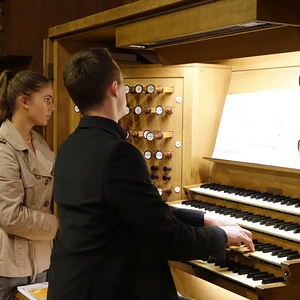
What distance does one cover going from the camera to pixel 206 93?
3.26m

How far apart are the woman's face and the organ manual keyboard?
83 centimetres

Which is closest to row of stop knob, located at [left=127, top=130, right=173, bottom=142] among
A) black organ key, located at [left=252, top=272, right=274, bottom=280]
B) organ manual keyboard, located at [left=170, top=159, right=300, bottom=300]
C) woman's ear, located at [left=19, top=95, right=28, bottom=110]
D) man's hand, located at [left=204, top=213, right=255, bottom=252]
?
organ manual keyboard, located at [left=170, top=159, right=300, bottom=300]

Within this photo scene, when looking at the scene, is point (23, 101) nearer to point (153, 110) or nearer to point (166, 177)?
point (153, 110)

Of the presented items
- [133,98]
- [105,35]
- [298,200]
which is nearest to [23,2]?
[105,35]

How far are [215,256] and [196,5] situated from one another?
1100 mm

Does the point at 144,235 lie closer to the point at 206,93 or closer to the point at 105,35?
the point at 206,93

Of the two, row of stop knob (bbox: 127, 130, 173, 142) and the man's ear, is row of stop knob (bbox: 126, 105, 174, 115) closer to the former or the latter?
row of stop knob (bbox: 127, 130, 173, 142)

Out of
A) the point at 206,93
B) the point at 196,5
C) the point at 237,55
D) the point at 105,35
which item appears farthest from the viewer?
the point at 105,35

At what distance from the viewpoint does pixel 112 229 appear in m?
1.90

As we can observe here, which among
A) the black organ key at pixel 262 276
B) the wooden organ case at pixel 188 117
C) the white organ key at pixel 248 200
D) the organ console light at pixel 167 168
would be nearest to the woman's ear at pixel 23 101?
the wooden organ case at pixel 188 117

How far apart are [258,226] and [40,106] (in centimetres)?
128

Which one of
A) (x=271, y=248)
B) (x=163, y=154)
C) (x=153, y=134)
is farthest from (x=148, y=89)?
(x=271, y=248)

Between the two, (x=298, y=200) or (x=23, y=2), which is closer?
(x=298, y=200)

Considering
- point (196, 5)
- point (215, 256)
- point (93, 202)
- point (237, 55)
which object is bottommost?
point (215, 256)
